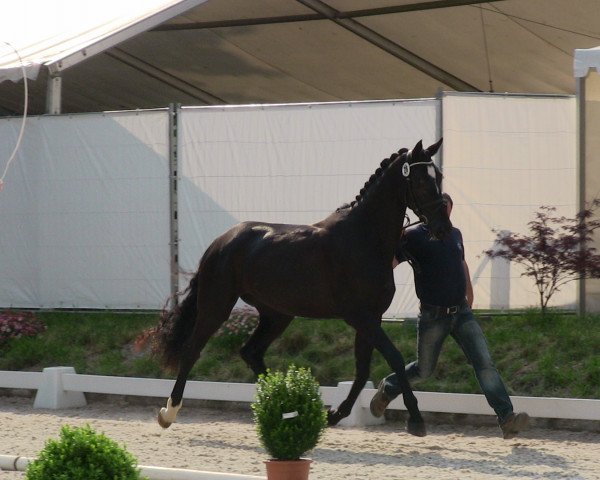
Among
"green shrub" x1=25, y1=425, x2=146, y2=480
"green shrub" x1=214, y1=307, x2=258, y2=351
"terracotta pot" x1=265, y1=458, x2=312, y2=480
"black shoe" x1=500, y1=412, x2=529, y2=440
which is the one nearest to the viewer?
"green shrub" x1=25, y1=425, x2=146, y2=480

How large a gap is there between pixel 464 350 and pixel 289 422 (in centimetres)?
237

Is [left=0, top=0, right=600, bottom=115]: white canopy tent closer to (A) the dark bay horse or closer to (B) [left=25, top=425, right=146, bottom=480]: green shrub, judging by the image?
(A) the dark bay horse

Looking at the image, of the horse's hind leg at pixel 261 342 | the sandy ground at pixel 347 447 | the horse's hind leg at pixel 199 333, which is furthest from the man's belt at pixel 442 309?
the horse's hind leg at pixel 199 333

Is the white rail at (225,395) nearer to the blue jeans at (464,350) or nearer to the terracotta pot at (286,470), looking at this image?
the blue jeans at (464,350)

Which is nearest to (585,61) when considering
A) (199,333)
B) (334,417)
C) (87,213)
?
(334,417)

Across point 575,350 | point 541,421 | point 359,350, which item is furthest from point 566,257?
point 359,350

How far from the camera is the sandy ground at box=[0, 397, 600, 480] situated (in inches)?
302

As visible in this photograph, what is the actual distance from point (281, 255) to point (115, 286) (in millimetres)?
4914

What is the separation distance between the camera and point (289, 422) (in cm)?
673

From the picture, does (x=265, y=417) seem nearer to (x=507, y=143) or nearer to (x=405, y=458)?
(x=405, y=458)

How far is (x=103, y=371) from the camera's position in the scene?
40.5 feet

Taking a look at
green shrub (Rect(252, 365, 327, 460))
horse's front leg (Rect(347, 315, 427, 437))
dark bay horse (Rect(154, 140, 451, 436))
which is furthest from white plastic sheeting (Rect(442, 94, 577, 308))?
green shrub (Rect(252, 365, 327, 460))

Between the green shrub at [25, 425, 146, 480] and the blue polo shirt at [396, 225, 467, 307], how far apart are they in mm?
3765

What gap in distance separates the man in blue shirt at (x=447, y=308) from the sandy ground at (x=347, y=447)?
1.58 feet
